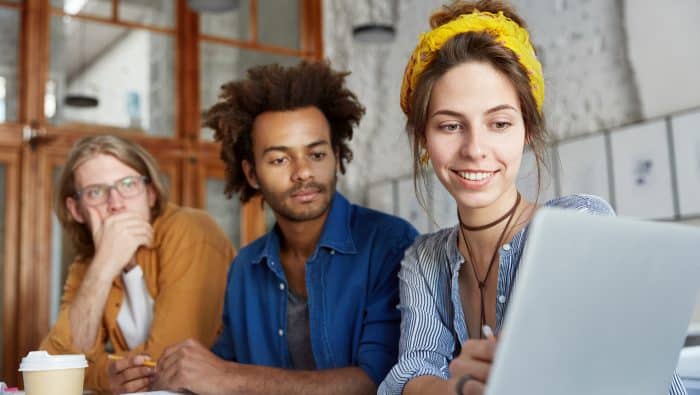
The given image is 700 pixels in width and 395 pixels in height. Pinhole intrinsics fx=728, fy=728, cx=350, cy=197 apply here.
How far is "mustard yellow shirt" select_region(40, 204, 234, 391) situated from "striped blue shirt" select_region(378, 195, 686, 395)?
781mm

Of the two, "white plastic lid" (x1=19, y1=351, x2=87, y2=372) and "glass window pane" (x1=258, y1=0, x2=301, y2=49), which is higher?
"glass window pane" (x1=258, y1=0, x2=301, y2=49)

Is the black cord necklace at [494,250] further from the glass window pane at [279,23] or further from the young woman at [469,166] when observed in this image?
the glass window pane at [279,23]

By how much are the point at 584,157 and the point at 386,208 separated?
1584 millimetres

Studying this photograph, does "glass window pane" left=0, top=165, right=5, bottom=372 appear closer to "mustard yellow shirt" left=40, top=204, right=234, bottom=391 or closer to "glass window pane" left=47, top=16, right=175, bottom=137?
"glass window pane" left=47, top=16, right=175, bottom=137

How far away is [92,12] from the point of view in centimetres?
440

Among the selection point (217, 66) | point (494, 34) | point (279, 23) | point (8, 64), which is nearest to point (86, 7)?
point (8, 64)

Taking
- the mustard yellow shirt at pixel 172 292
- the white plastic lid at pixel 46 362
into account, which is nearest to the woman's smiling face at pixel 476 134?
the white plastic lid at pixel 46 362

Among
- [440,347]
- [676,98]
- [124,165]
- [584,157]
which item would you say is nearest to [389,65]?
[584,157]

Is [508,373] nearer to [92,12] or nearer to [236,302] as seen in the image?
[236,302]

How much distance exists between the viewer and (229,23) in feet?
16.0

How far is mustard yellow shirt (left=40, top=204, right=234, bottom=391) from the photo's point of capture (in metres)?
1.82

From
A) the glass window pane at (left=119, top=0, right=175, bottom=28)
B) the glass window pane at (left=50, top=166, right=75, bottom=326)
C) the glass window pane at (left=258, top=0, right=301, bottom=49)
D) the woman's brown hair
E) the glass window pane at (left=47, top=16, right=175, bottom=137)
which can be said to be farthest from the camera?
the glass window pane at (left=258, top=0, right=301, bottom=49)

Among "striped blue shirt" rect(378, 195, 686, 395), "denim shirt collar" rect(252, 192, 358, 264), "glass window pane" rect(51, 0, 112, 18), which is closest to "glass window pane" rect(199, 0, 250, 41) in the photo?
"glass window pane" rect(51, 0, 112, 18)

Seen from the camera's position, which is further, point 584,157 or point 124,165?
point 584,157
